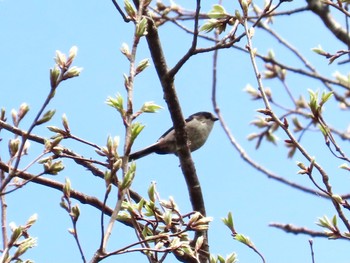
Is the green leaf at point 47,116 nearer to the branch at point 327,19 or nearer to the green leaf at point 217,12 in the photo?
the green leaf at point 217,12

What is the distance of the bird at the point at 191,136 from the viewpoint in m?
7.44

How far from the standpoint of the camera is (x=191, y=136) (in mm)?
7891

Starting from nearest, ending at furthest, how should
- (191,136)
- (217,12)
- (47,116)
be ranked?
(47,116)
(217,12)
(191,136)

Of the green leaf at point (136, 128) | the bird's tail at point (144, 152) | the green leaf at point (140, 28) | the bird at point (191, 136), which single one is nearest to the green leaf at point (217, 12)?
the green leaf at point (140, 28)

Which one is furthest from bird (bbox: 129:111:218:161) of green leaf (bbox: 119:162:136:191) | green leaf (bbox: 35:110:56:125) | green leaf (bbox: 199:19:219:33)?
green leaf (bbox: 119:162:136:191)

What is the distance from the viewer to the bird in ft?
24.4

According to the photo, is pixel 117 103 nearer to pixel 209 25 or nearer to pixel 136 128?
pixel 136 128

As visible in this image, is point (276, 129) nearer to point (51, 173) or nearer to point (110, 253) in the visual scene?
point (51, 173)

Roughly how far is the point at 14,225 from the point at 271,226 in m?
1.58

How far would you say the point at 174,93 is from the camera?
4.15 meters

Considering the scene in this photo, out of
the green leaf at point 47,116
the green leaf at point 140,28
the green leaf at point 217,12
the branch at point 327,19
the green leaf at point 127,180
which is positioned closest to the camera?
the green leaf at point 127,180

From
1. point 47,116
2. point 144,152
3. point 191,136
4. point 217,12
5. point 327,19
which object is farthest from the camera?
point 191,136

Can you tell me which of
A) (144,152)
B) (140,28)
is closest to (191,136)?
(144,152)

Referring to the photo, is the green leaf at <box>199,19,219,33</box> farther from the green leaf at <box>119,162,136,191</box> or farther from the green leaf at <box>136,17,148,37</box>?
the green leaf at <box>119,162,136,191</box>
